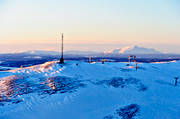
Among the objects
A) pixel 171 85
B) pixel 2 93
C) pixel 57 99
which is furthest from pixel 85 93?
pixel 171 85

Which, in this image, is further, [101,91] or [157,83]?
[157,83]

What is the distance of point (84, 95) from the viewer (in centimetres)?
2180

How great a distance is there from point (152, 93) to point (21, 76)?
20.4 m

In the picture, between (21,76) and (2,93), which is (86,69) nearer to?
(21,76)

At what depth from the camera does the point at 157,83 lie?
1128 inches

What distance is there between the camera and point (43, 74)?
29719mm

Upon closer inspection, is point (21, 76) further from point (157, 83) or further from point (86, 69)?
point (157, 83)

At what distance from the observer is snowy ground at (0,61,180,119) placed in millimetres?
17516

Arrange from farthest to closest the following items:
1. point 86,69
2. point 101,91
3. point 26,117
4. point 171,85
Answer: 1. point 86,69
2. point 171,85
3. point 101,91
4. point 26,117

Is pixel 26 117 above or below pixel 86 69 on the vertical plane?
below

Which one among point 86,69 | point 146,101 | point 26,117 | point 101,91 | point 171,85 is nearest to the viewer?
point 26,117

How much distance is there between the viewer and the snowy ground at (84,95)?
57.5ft

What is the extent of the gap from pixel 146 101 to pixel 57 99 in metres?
10.6

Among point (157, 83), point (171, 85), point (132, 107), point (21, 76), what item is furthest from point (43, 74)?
point (171, 85)
